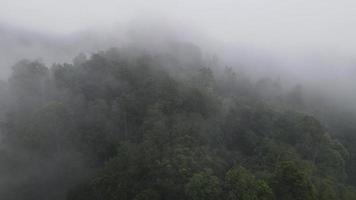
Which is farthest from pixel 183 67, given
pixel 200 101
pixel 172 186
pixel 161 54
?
pixel 172 186

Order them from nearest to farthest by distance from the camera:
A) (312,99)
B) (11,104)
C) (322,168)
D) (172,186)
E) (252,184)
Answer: (252,184), (172,186), (322,168), (11,104), (312,99)

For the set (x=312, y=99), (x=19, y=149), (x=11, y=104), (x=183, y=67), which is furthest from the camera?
(x=312, y=99)

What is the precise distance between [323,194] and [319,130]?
1024 centimetres

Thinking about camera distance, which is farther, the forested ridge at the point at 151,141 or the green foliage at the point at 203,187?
the forested ridge at the point at 151,141

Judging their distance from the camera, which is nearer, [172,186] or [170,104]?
[172,186]

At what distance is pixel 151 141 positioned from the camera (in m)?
39.3

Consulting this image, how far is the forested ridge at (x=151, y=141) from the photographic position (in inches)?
1329

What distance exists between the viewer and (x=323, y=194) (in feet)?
106

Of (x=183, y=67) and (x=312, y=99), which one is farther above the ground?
(x=183, y=67)

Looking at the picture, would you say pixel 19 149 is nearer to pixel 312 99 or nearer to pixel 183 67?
pixel 183 67

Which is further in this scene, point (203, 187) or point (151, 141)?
A: point (151, 141)

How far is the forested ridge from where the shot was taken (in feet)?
111

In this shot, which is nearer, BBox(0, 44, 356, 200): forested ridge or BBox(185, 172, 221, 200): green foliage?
BBox(185, 172, 221, 200): green foliage

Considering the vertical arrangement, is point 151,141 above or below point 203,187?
above
